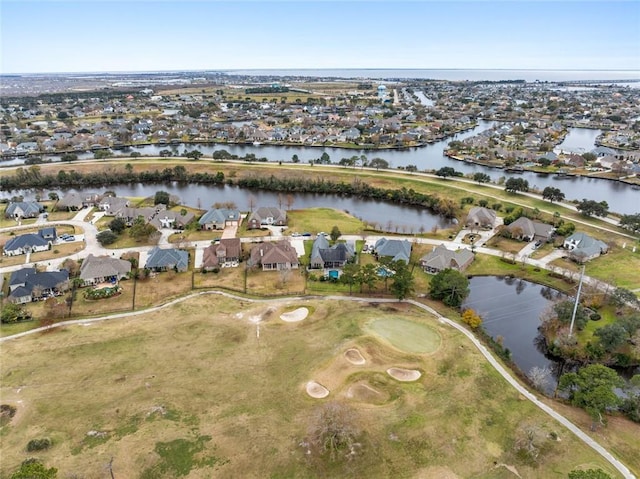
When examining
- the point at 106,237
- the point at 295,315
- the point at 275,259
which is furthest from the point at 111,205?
the point at 295,315

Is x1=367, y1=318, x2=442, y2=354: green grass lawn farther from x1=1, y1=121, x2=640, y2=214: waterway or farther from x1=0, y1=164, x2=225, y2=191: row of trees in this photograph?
x1=0, y1=164, x2=225, y2=191: row of trees

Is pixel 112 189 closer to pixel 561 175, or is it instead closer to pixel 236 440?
pixel 236 440

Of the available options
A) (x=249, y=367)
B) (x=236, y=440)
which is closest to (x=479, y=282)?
(x=249, y=367)

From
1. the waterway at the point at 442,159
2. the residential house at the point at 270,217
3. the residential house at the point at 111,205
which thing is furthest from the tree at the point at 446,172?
the residential house at the point at 111,205

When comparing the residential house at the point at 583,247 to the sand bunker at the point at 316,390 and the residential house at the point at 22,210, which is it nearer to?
the sand bunker at the point at 316,390

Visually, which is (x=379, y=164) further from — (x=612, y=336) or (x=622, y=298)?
(x=612, y=336)

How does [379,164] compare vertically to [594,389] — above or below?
above
